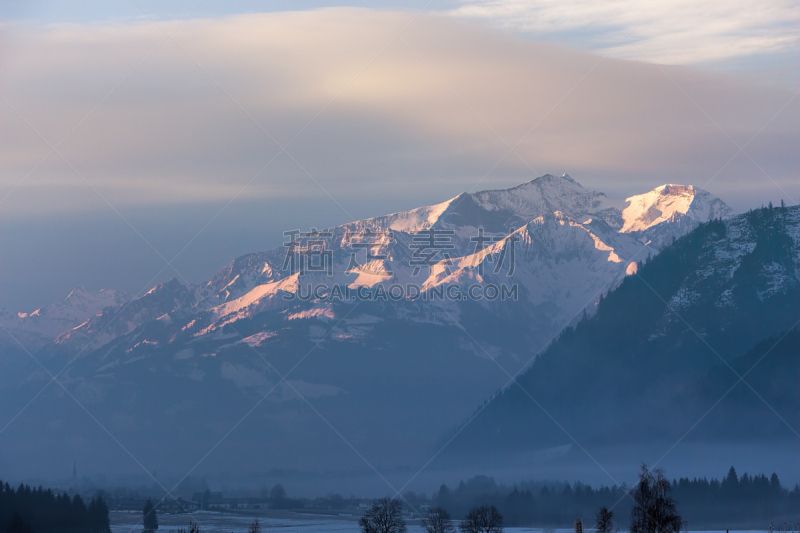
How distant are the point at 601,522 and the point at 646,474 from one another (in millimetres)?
28224

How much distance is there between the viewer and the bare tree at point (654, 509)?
140 m

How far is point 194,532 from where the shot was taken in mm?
179750

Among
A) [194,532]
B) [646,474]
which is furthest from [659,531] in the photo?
[194,532]

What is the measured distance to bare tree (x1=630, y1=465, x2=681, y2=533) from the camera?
5507 inches

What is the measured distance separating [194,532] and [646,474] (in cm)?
7894

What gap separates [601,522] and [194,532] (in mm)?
68581

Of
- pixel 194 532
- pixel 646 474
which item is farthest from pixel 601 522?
pixel 194 532

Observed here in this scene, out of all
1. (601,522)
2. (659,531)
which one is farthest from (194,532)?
(659,531)

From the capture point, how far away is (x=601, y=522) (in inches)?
6732

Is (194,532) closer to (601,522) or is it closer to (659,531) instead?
(601,522)

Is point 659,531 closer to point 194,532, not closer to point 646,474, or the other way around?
point 646,474

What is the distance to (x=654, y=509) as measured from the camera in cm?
14138

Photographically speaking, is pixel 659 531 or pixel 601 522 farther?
pixel 601 522

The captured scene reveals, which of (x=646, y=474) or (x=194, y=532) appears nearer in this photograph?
(x=646, y=474)
